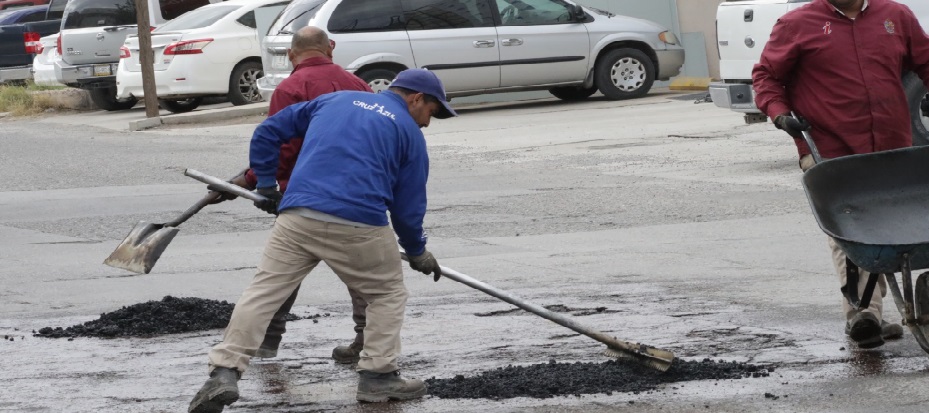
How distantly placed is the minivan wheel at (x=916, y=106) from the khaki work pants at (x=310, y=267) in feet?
21.5

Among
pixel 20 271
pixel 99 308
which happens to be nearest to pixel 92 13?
pixel 20 271

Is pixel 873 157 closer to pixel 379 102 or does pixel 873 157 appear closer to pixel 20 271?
pixel 379 102

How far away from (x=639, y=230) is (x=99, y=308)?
370 centimetres

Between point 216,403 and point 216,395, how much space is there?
30 millimetres

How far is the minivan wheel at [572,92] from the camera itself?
20.5 metres

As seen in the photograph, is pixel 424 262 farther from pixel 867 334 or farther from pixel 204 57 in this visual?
pixel 204 57

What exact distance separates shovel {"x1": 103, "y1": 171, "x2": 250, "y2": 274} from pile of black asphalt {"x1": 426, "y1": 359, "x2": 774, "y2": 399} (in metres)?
1.23

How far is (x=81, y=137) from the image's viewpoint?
19500mm

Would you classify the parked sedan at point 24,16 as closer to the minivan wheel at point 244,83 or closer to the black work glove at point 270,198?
the minivan wheel at point 244,83

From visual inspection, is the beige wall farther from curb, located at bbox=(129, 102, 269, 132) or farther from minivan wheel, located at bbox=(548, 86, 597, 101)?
curb, located at bbox=(129, 102, 269, 132)

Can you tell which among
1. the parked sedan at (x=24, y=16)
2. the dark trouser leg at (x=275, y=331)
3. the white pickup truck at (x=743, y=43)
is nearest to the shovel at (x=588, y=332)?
the dark trouser leg at (x=275, y=331)

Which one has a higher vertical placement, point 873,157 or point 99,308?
point 873,157

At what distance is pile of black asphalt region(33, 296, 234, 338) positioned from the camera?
24.0ft

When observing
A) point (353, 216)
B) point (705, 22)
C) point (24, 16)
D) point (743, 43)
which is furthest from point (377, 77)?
point (353, 216)
